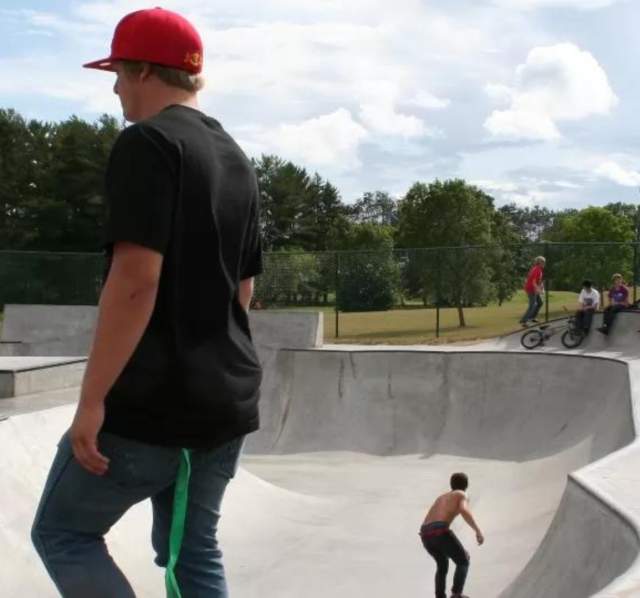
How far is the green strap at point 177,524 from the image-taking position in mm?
2338

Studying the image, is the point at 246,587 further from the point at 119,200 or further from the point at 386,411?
the point at 386,411

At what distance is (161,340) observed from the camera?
2.23 m

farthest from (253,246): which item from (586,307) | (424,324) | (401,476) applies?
(424,324)

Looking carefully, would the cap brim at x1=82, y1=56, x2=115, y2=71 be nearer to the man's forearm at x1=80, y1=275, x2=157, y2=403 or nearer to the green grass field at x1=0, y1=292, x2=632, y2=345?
the man's forearm at x1=80, y1=275, x2=157, y2=403

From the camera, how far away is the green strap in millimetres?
2338

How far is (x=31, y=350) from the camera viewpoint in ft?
73.6

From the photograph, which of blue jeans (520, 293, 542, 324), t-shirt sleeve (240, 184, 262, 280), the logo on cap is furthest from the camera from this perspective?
blue jeans (520, 293, 542, 324)

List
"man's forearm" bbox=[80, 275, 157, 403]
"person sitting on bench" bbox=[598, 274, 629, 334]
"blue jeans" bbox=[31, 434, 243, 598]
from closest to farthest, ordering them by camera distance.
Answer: "man's forearm" bbox=[80, 275, 157, 403]
"blue jeans" bbox=[31, 434, 243, 598]
"person sitting on bench" bbox=[598, 274, 629, 334]

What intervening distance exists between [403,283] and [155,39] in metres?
23.8

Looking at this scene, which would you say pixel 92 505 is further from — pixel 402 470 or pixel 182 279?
pixel 402 470

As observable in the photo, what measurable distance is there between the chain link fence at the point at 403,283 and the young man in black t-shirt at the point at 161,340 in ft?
69.8

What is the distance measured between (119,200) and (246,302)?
1.82 feet

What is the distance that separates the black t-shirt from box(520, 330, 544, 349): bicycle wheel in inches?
724

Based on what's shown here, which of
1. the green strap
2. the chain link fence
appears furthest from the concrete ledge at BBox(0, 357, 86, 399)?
the chain link fence
